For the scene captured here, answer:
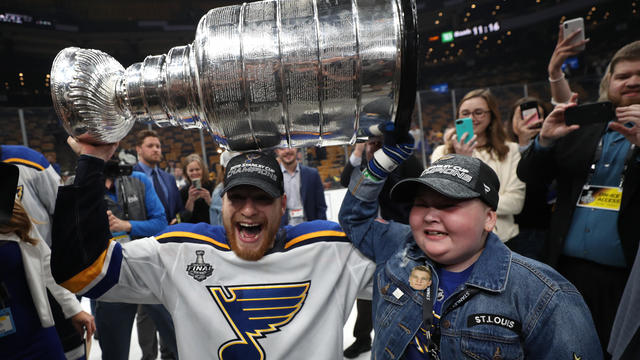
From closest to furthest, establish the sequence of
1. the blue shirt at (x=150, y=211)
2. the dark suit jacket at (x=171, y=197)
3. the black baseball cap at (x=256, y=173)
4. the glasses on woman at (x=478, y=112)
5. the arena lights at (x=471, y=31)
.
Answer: the black baseball cap at (x=256, y=173) < the glasses on woman at (x=478, y=112) < the blue shirt at (x=150, y=211) < the dark suit jacket at (x=171, y=197) < the arena lights at (x=471, y=31)

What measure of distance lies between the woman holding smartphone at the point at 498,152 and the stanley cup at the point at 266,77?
1.26 meters

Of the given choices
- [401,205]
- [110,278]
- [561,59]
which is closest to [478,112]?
[561,59]

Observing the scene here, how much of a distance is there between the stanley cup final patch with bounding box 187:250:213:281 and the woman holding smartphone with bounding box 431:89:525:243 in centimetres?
142

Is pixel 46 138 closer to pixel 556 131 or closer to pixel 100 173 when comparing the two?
pixel 100 173

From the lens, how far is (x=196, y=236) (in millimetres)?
1319

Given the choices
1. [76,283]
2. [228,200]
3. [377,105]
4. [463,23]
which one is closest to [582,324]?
[377,105]

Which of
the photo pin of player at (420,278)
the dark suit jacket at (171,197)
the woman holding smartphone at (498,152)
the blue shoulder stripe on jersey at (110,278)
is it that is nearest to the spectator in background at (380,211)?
the woman holding smartphone at (498,152)

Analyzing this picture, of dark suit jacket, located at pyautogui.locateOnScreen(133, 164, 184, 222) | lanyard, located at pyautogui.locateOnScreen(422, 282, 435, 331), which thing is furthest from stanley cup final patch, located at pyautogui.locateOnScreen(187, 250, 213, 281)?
dark suit jacket, located at pyautogui.locateOnScreen(133, 164, 184, 222)

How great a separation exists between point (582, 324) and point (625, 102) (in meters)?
1.00

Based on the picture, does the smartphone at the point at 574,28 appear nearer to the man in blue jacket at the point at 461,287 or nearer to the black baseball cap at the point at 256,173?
the man in blue jacket at the point at 461,287

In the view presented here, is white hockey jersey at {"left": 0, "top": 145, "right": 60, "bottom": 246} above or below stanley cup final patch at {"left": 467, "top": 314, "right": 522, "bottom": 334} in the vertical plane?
above

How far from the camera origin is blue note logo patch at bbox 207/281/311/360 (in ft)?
4.02

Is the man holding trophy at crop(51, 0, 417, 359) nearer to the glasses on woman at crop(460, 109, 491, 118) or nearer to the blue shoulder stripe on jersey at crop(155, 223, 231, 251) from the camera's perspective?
the blue shoulder stripe on jersey at crop(155, 223, 231, 251)

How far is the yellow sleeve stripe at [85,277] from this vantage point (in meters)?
1.14
